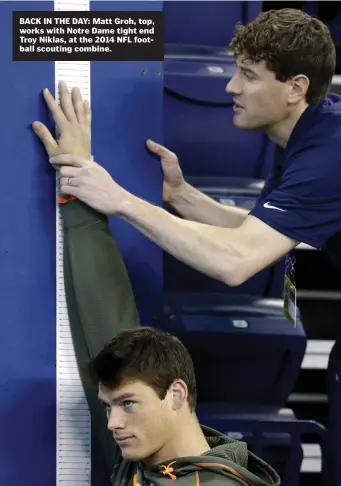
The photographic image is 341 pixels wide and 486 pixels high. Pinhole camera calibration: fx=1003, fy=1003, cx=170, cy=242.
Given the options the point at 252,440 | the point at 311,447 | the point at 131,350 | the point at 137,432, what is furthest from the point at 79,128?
the point at 311,447

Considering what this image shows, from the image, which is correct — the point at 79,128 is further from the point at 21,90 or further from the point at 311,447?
the point at 311,447

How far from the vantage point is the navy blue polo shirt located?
2.35 m

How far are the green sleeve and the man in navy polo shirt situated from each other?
67 mm

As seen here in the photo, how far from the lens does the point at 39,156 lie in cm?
232

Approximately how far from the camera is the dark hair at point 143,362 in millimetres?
2074

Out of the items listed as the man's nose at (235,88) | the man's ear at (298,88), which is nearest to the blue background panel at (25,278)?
the man's nose at (235,88)

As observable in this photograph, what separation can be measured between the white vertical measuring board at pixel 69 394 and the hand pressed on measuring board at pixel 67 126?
43mm

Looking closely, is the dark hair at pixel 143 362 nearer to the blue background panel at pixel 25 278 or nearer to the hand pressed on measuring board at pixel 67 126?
the blue background panel at pixel 25 278

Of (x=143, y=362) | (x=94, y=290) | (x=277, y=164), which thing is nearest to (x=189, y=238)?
(x=94, y=290)

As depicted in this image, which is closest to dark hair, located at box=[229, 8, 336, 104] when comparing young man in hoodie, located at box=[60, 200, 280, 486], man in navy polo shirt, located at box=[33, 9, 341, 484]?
man in navy polo shirt, located at box=[33, 9, 341, 484]

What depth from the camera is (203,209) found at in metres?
2.79

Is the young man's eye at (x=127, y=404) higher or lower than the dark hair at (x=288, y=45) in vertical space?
lower

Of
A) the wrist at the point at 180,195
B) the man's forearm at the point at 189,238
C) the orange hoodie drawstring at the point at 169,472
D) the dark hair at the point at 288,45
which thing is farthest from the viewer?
the wrist at the point at 180,195

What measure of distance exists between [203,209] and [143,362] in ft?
2.63
